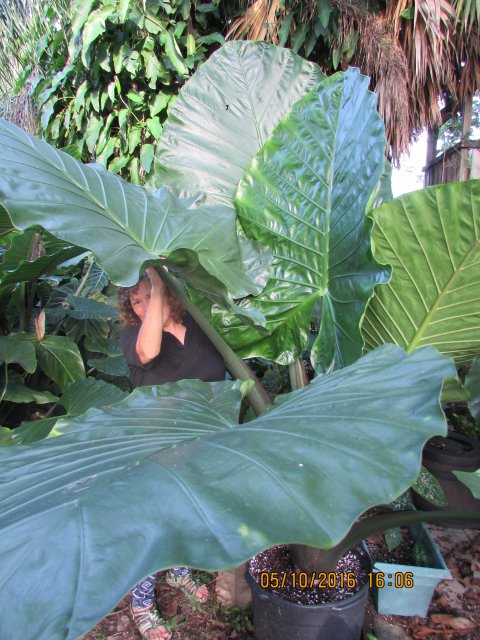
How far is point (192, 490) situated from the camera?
15.8 inches

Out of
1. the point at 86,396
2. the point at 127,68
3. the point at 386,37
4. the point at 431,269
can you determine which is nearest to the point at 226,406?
the point at 431,269

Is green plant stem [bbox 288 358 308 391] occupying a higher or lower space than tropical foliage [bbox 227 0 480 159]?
lower

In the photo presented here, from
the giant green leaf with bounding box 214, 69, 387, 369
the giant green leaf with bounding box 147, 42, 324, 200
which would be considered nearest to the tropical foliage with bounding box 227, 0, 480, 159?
the giant green leaf with bounding box 147, 42, 324, 200

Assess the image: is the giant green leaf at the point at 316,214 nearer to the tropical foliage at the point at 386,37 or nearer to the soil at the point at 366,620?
the soil at the point at 366,620

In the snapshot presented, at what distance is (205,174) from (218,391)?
728mm

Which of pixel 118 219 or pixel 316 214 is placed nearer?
pixel 118 219

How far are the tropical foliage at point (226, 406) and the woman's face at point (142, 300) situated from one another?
Answer: 13 cm

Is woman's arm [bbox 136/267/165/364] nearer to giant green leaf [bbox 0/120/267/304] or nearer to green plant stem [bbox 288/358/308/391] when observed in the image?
giant green leaf [bbox 0/120/267/304]

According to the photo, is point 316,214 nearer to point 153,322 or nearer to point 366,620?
point 153,322

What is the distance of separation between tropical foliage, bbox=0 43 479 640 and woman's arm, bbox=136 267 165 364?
15 cm

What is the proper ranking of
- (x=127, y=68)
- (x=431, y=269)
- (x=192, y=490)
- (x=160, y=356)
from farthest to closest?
(x=127, y=68), (x=160, y=356), (x=431, y=269), (x=192, y=490)

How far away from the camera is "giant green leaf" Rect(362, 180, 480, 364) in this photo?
32.9 inches

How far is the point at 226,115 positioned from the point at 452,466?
4.66 feet

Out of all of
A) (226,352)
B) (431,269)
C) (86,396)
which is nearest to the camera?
(431,269)
